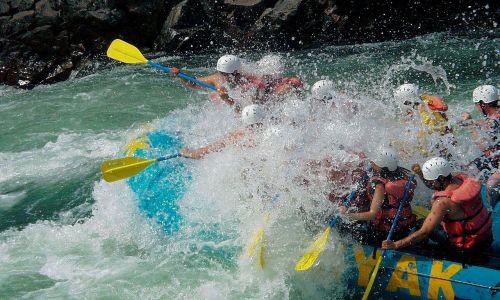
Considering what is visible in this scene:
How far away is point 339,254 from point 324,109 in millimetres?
1937

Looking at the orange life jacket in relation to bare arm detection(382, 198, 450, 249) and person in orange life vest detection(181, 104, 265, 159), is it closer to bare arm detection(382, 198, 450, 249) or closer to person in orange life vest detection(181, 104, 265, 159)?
person in orange life vest detection(181, 104, 265, 159)

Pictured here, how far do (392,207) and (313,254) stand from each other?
802mm

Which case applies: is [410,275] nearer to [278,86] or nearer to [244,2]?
[278,86]

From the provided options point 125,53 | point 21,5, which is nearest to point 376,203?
point 125,53

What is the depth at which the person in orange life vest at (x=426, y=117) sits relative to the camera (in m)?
5.70

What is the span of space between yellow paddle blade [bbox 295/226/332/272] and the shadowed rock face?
907cm

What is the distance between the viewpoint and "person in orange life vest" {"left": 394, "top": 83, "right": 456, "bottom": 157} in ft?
18.7

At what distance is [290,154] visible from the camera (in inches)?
207

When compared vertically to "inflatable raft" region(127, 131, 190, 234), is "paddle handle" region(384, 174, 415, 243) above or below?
above

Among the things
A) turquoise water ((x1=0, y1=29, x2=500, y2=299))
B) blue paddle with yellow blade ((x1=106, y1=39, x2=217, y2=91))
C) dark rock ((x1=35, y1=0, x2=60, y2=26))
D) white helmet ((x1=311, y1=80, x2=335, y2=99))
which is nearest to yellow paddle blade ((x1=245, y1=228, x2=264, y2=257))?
turquoise water ((x1=0, y1=29, x2=500, y2=299))

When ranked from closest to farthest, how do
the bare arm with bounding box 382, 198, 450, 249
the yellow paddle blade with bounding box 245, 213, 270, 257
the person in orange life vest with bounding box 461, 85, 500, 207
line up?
the bare arm with bounding box 382, 198, 450, 249
the yellow paddle blade with bounding box 245, 213, 270, 257
the person in orange life vest with bounding box 461, 85, 500, 207

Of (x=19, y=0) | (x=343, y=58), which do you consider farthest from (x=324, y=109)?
(x=19, y=0)

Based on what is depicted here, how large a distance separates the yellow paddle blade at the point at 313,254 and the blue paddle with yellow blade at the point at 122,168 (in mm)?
2022

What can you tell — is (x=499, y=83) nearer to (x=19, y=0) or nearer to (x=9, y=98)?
(x=9, y=98)
